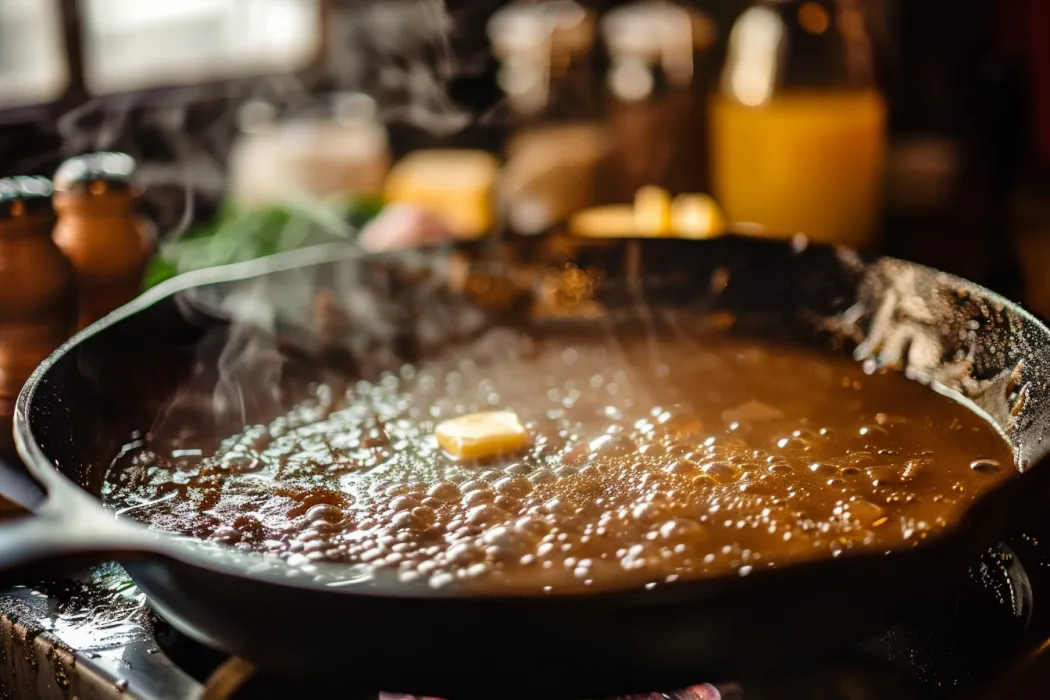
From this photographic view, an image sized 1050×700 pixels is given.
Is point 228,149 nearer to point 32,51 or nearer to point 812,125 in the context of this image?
point 32,51

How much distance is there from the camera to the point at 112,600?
3.26 ft

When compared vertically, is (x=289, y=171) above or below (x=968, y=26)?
below

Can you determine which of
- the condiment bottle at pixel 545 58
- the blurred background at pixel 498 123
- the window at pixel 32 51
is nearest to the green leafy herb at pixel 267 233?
the blurred background at pixel 498 123

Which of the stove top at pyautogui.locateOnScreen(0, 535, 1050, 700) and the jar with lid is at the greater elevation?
the jar with lid

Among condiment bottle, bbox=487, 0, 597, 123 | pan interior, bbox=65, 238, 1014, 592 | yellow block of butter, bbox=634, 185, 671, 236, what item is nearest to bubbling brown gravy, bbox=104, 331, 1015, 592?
pan interior, bbox=65, 238, 1014, 592

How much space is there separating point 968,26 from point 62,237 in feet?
11.9

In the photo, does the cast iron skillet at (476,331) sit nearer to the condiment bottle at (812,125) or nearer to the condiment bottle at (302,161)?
the condiment bottle at (302,161)

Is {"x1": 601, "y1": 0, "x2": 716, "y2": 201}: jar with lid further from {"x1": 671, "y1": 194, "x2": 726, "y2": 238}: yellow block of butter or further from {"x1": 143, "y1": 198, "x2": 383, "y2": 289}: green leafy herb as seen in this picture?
{"x1": 143, "y1": 198, "x2": 383, "y2": 289}: green leafy herb

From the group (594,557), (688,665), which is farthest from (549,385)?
(688,665)

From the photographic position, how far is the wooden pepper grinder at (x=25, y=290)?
1.10 meters

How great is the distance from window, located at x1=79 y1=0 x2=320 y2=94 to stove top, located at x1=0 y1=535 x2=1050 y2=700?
149 centimetres

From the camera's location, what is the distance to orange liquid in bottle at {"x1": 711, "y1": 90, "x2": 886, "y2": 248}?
2.38m

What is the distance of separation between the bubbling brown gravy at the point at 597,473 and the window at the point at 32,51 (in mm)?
1248

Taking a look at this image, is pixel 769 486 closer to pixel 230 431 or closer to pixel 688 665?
pixel 688 665
